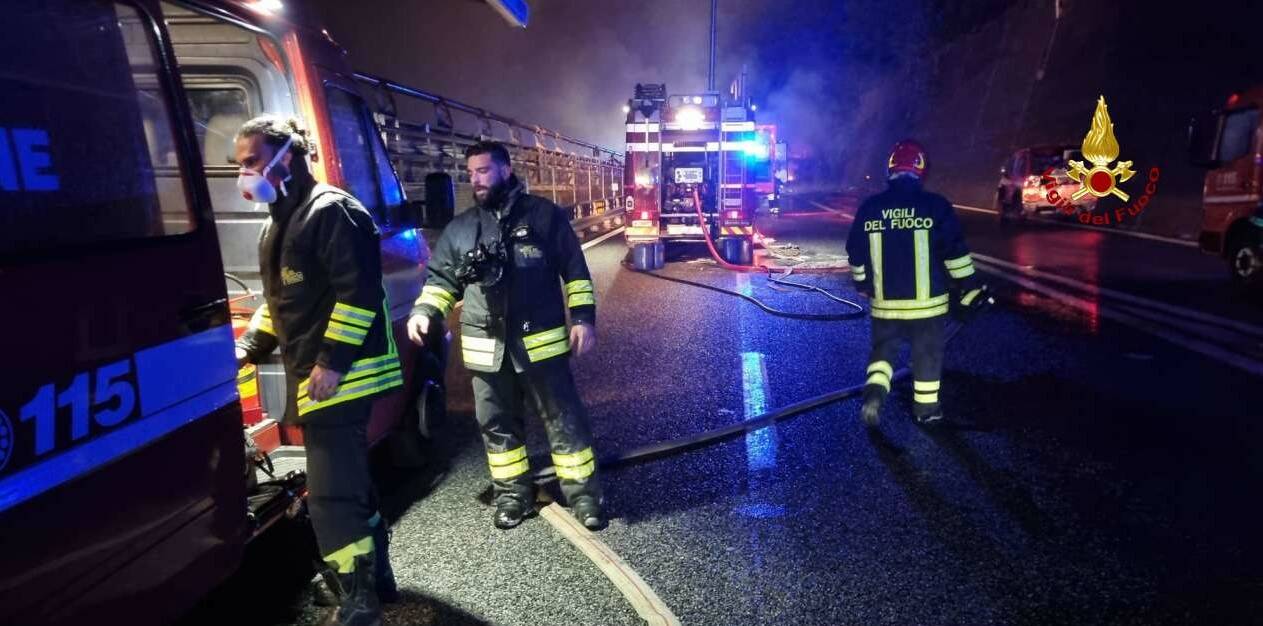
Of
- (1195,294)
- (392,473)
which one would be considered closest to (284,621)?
(392,473)

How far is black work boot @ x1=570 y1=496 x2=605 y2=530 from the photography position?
3.25 meters

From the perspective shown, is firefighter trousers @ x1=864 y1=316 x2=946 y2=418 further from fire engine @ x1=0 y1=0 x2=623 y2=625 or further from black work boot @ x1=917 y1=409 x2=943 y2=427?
fire engine @ x1=0 y1=0 x2=623 y2=625

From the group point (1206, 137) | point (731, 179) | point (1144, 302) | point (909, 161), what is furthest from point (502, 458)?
point (731, 179)

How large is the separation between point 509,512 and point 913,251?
8.73 feet

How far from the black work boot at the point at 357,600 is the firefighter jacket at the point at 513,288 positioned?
0.95 metres

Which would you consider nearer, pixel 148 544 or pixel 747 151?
pixel 148 544

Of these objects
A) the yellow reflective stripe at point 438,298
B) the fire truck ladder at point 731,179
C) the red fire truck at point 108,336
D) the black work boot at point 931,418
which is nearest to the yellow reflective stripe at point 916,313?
the black work boot at point 931,418

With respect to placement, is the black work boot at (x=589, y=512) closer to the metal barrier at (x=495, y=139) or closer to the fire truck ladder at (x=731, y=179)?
the metal barrier at (x=495, y=139)

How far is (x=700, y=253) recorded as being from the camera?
13.6m

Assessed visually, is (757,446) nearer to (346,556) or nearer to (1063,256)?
(346,556)

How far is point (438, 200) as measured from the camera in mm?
3666

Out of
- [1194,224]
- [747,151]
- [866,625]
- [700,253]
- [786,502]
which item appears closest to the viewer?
[866,625]

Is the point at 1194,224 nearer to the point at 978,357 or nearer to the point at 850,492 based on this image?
the point at 978,357

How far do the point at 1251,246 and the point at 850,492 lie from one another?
7.49 m
